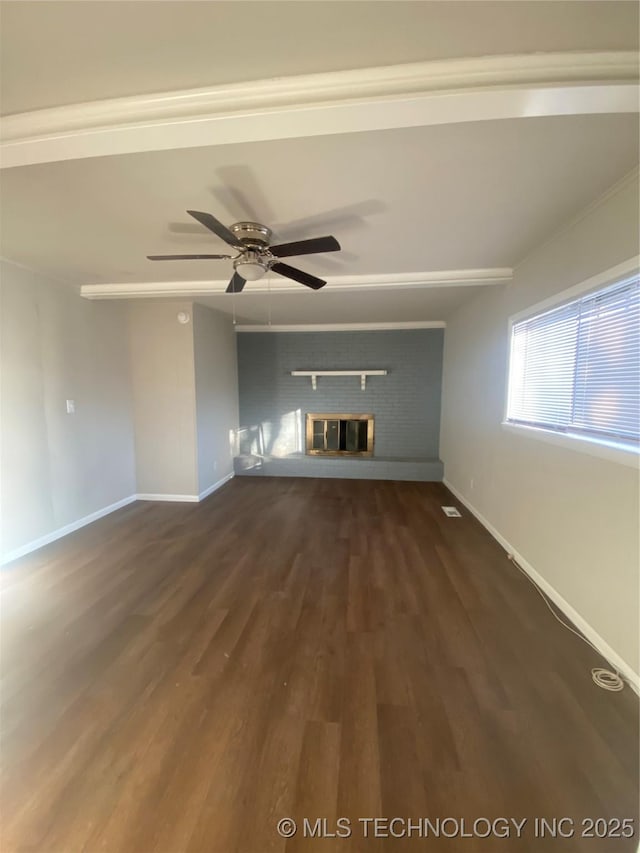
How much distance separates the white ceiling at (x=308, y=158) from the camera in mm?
940

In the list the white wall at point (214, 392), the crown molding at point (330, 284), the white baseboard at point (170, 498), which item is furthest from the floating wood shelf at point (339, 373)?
the white baseboard at point (170, 498)

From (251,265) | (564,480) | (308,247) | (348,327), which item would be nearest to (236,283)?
(251,265)

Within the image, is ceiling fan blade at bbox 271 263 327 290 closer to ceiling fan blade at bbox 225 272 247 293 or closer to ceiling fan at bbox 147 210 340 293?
ceiling fan at bbox 147 210 340 293

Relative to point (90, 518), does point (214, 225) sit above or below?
above

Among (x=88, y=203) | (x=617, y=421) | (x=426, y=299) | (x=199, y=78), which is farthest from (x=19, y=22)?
(x=426, y=299)

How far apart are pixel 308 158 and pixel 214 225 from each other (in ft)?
1.80

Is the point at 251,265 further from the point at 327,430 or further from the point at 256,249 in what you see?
the point at 327,430

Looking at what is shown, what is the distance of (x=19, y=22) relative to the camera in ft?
3.13

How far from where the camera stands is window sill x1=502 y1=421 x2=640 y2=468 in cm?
163

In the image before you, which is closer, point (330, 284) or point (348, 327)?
point (330, 284)

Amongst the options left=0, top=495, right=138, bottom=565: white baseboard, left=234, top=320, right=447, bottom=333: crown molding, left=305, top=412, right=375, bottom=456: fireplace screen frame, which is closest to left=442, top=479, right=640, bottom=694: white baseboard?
left=305, top=412, right=375, bottom=456: fireplace screen frame

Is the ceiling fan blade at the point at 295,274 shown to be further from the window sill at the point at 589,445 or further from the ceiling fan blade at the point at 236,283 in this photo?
the window sill at the point at 589,445

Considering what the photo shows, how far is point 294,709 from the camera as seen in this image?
1.46m

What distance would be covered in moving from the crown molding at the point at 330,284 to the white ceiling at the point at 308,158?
116mm
